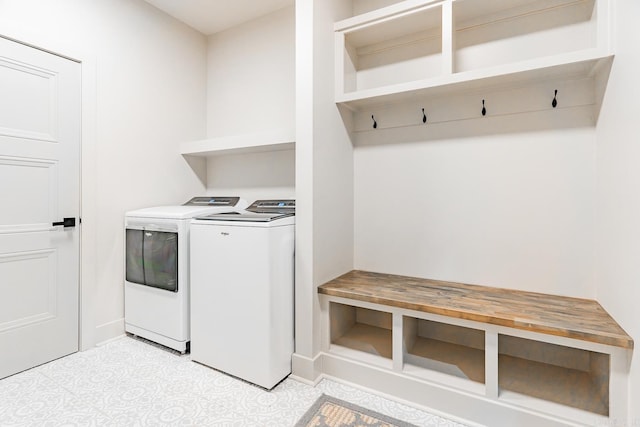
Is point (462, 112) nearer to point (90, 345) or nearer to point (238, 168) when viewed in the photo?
point (238, 168)

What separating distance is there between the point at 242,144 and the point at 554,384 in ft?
8.45

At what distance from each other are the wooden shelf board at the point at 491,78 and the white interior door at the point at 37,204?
1.93m

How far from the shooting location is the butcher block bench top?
137cm

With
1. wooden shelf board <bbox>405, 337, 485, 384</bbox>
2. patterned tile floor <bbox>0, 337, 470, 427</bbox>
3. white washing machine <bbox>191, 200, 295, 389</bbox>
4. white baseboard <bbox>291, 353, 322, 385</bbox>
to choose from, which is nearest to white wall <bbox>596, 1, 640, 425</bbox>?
wooden shelf board <bbox>405, 337, 485, 384</bbox>

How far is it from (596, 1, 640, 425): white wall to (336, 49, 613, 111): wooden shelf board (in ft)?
0.53

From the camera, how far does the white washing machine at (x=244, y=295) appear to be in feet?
6.01

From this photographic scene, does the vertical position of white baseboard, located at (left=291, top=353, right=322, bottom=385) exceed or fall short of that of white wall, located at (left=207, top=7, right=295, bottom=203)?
it falls short

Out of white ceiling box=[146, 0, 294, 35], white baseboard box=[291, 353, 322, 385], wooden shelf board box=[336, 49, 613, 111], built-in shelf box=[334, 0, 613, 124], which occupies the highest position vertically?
white ceiling box=[146, 0, 294, 35]

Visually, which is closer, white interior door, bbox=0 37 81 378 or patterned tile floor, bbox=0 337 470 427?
patterned tile floor, bbox=0 337 470 427

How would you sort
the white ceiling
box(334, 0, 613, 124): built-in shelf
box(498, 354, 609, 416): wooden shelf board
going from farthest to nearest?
the white ceiling < box(334, 0, 613, 124): built-in shelf < box(498, 354, 609, 416): wooden shelf board

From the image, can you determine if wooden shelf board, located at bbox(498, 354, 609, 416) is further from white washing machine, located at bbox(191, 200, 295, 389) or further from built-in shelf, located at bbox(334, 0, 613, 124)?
built-in shelf, located at bbox(334, 0, 613, 124)

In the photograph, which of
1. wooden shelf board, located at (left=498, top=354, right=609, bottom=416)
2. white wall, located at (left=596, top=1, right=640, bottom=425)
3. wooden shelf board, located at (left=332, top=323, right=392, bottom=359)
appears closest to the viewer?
white wall, located at (left=596, top=1, right=640, bottom=425)

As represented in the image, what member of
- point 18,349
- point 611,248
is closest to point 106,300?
point 18,349

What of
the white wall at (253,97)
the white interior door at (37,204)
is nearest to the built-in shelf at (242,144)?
the white wall at (253,97)
